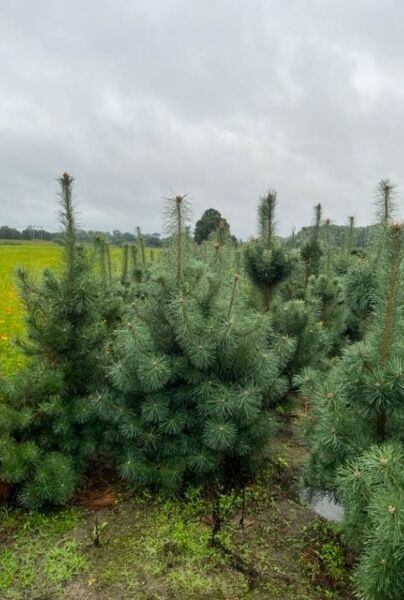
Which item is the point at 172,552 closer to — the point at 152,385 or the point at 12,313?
the point at 152,385

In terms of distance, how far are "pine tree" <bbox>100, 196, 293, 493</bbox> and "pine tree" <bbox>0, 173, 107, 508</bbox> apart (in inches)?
11.1

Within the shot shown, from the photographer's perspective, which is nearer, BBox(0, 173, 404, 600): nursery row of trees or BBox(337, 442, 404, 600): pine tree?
BBox(337, 442, 404, 600): pine tree

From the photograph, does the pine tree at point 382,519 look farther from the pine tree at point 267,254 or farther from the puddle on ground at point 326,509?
the pine tree at point 267,254

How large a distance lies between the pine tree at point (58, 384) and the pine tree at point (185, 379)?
0.92ft

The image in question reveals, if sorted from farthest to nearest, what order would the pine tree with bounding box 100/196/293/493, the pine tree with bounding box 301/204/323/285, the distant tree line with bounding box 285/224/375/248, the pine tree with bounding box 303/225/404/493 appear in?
the distant tree line with bounding box 285/224/375/248 → the pine tree with bounding box 301/204/323/285 → the pine tree with bounding box 100/196/293/493 → the pine tree with bounding box 303/225/404/493

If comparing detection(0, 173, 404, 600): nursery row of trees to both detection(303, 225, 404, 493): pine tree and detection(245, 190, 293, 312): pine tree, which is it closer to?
detection(303, 225, 404, 493): pine tree

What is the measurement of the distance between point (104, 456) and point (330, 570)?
2.23 m

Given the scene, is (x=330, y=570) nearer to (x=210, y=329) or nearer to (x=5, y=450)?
(x=210, y=329)

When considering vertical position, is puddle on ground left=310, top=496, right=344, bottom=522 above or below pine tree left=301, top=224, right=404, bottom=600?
below

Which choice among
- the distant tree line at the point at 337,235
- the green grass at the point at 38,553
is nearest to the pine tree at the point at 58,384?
the green grass at the point at 38,553

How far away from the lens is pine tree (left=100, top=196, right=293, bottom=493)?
150 inches

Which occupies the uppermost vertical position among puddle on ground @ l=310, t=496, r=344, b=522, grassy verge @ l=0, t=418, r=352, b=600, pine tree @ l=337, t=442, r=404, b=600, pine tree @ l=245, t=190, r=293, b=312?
pine tree @ l=245, t=190, r=293, b=312

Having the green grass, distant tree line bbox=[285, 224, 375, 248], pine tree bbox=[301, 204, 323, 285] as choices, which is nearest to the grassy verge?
the green grass

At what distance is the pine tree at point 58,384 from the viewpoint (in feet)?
12.0
